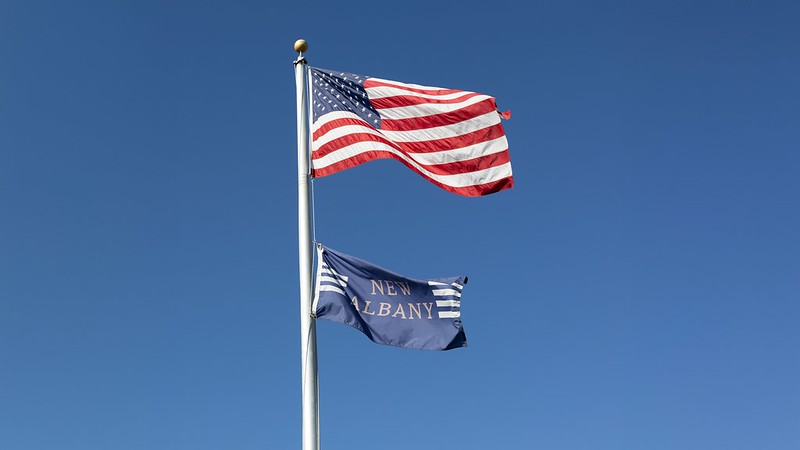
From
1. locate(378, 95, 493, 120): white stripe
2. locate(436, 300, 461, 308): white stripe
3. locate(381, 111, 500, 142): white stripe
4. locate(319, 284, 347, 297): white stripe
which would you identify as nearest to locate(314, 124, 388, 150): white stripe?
locate(381, 111, 500, 142): white stripe

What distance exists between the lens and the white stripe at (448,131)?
18.6m

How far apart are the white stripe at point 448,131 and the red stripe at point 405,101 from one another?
50 centimetres

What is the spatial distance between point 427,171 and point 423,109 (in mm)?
1356

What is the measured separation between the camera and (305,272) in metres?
16.2

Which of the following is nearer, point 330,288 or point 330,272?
point 330,288

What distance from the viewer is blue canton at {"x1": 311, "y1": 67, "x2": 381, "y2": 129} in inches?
715

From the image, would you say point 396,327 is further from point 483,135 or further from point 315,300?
point 483,135

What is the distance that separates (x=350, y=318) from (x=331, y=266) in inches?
35.8

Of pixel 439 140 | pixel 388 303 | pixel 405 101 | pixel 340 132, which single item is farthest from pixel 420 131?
pixel 388 303

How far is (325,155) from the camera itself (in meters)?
17.4

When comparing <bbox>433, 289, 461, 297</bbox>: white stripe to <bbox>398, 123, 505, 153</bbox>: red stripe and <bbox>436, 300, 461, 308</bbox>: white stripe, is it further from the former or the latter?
<bbox>398, 123, 505, 153</bbox>: red stripe

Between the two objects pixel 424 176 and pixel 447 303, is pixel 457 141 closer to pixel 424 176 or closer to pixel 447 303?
pixel 424 176

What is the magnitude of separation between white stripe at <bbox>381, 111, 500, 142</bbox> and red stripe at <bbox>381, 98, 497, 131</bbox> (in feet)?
0.20

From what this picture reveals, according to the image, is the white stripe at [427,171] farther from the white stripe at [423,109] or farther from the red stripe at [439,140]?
the white stripe at [423,109]
